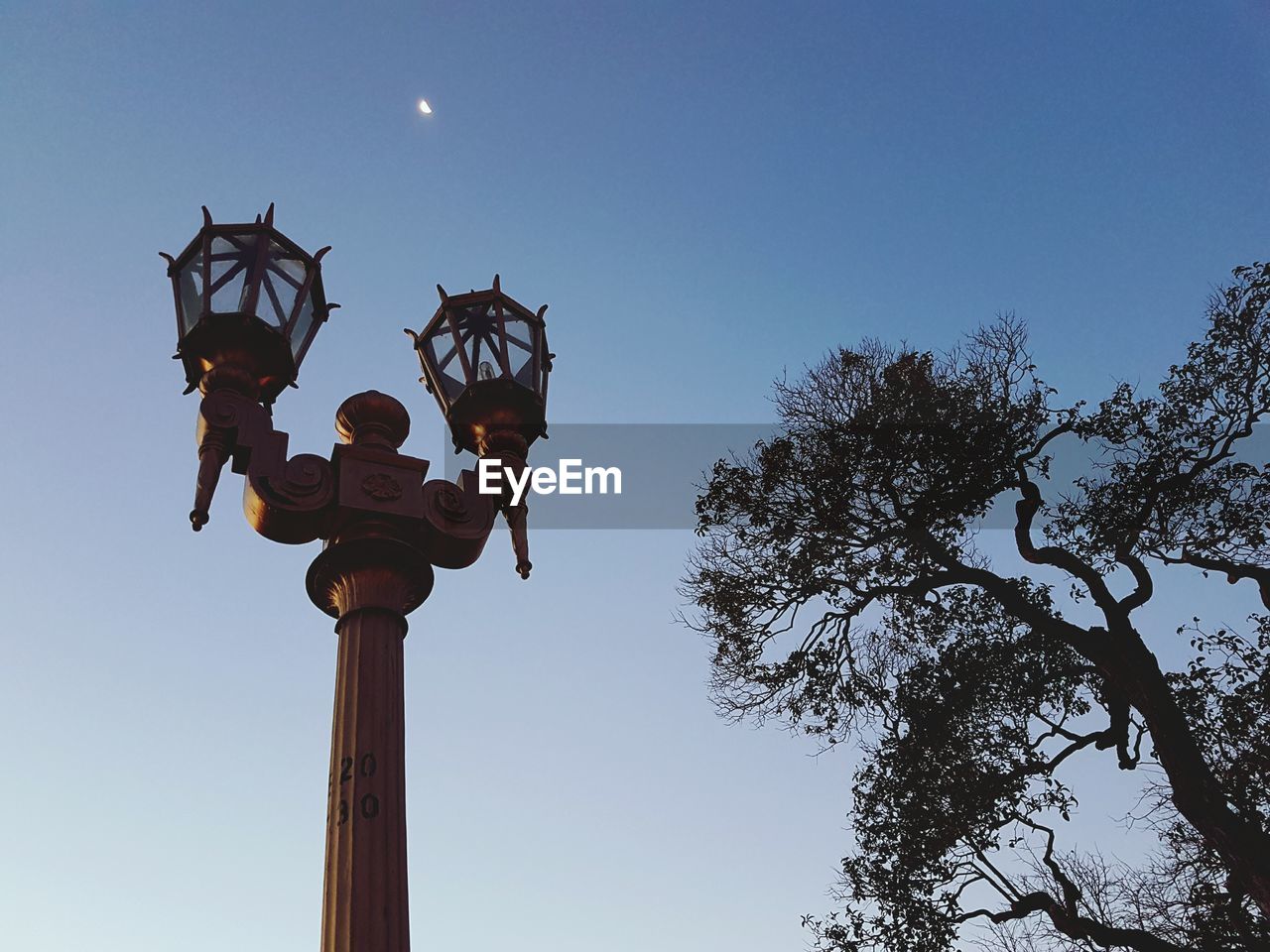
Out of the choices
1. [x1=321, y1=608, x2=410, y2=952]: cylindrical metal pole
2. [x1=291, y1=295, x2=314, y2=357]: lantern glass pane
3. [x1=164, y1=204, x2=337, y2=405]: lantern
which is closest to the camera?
[x1=321, y1=608, x2=410, y2=952]: cylindrical metal pole

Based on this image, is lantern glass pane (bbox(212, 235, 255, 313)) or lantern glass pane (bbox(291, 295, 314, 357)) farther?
lantern glass pane (bbox(291, 295, 314, 357))

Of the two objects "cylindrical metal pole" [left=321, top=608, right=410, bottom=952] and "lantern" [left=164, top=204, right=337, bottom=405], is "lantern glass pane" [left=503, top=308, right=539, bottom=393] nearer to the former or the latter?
"lantern" [left=164, top=204, right=337, bottom=405]

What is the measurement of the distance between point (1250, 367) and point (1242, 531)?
2.02 meters

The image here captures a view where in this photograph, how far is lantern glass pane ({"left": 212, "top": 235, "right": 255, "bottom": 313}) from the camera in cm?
461

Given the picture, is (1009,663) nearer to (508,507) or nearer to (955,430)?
(955,430)

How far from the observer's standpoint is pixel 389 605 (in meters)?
4.25

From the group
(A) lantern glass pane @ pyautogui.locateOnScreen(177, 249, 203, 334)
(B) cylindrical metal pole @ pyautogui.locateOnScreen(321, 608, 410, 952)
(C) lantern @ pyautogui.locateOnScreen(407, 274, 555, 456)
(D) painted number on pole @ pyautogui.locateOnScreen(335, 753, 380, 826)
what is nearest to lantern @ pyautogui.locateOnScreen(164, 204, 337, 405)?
(A) lantern glass pane @ pyautogui.locateOnScreen(177, 249, 203, 334)

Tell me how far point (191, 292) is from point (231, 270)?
0.21 m

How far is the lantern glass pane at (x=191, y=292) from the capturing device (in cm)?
463

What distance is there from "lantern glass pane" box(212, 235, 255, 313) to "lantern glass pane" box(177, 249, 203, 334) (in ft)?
0.23

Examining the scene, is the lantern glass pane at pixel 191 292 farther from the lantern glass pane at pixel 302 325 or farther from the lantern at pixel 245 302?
the lantern glass pane at pixel 302 325

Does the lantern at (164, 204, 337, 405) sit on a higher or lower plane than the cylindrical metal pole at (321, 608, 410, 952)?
higher

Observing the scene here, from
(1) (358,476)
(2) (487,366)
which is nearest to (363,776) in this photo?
(1) (358,476)

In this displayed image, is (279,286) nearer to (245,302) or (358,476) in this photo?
(245,302)
